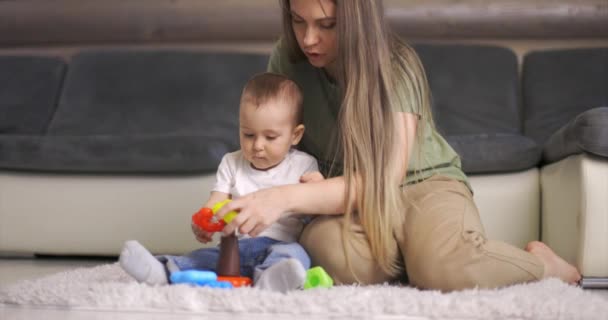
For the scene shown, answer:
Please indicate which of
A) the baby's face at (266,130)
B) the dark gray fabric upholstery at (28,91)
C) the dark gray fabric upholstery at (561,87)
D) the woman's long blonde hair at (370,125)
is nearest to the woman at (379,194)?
the woman's long blonde hair at (370,125)

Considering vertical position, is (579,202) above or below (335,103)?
below

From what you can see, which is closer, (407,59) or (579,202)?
(407,59)

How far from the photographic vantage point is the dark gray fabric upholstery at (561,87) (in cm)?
295

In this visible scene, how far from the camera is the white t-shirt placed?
1688mm

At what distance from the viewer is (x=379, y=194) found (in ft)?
5.13

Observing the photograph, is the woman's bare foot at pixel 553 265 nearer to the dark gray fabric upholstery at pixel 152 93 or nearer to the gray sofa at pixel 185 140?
the gray sofa at pixel 185 140

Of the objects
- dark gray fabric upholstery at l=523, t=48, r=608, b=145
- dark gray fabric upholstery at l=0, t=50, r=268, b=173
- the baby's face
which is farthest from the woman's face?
dark gray fabric upholstery at l=523, t=48, r=608, b=145

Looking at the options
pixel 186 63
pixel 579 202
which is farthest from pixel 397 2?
pixel 579 202

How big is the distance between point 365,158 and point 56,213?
4.30 ft

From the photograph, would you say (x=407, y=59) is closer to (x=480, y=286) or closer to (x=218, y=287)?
(x=480, y=286)

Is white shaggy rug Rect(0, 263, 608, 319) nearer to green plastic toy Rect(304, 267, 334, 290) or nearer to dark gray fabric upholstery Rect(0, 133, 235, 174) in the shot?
green plastic toy Rect(304, 267, 334, 290)

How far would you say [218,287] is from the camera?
1.39 m

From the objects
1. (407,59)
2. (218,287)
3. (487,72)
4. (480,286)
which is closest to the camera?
(218,287)

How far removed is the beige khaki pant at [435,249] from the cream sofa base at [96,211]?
845mm
